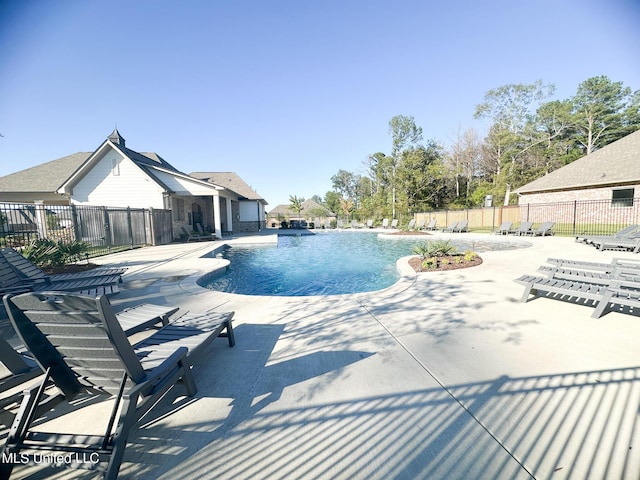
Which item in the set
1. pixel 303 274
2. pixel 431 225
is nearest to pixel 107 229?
pixel 303 274

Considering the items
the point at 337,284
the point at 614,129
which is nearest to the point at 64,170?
the point at 337,284

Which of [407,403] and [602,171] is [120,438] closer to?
[407,403]

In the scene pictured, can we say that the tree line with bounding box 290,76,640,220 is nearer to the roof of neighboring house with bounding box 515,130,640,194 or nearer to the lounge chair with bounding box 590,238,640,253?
the roof of neighboring house with bounding box 515,130,640,194

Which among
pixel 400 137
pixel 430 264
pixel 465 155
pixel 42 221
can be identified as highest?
pixel 400 137

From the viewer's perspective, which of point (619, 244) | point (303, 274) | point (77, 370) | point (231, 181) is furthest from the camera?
point (231, 181)

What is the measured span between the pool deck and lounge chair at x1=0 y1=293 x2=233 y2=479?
0.27 meters

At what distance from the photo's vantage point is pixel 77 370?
1.80 metres

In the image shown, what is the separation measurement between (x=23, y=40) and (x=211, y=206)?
14.7 m

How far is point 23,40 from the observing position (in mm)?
9352

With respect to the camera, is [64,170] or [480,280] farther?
[64,170]

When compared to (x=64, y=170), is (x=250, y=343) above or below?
below

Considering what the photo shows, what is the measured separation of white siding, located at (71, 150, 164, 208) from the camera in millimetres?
15969

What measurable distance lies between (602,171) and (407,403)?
27416mm

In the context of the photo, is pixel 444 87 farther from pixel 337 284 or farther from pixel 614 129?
pixel 614 129
